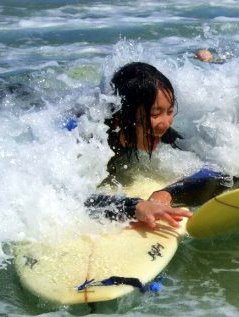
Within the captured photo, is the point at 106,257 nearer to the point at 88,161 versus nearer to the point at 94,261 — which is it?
A: the point at 94,261

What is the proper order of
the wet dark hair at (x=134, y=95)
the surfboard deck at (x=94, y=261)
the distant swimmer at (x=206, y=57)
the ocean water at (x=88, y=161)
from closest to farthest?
the surfboard deck at (x=94, y=261), the ocean water at (x=88, y=161), the wet dark hair at (x=134, y=95), the distant swimmer at (x=206, y=57)

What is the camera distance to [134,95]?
10.8ft

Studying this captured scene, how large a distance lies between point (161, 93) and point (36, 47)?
545cm

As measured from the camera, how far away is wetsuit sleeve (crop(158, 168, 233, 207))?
3365mm

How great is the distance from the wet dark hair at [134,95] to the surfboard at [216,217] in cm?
54

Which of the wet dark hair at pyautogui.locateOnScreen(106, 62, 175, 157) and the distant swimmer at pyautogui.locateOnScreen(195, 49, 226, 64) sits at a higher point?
the wet dark hair at pyautogui.locateOnScreen(106, 62, 175, 157)

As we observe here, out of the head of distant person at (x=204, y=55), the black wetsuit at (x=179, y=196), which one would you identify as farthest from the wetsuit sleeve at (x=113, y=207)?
the head of distant person at (x=204, y=55)

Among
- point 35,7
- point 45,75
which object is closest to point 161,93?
point 45,75

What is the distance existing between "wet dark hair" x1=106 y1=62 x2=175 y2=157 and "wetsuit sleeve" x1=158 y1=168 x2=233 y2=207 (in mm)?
245

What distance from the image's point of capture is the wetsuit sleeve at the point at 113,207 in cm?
305

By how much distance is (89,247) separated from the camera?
9.35 feet

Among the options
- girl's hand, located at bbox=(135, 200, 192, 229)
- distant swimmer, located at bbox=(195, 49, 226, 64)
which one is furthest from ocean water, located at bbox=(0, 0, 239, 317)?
distant swimmer, located at bbox=(195, 49, 226, 64)

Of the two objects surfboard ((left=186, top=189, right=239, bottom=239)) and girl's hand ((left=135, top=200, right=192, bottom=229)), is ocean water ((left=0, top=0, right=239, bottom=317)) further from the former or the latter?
girl's hand ((left=135, top=200, right=192, bottom=229))

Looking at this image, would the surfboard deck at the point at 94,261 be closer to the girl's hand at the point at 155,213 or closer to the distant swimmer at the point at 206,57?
the girl's hand at the point at 155,213
